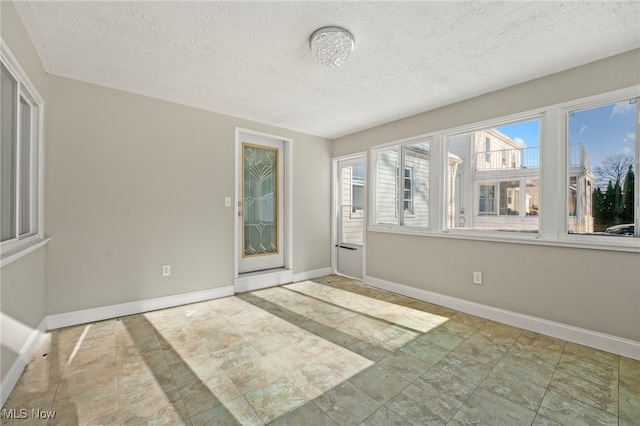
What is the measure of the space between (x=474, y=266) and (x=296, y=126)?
3.10m

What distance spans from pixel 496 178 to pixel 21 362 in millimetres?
4480

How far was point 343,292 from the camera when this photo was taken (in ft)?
13.0

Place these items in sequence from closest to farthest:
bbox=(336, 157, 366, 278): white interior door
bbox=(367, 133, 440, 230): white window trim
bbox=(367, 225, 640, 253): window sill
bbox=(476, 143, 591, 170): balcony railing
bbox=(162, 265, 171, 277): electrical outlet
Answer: bbox=(367, 225, 640, 253): window sill
bbox=(476, 143, 591, 170): balcony railing
bbox=(162, 265, 171, 277): electrical outlet
bbox=(367, 133, 440, 230): white window trim
bbox=(336, 157, 366, 278): white interior door

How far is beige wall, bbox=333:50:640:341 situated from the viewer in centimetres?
228

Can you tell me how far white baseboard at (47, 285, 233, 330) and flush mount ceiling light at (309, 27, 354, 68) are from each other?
9.98 ft

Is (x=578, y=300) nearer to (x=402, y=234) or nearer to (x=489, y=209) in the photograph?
(x=489, y=209)

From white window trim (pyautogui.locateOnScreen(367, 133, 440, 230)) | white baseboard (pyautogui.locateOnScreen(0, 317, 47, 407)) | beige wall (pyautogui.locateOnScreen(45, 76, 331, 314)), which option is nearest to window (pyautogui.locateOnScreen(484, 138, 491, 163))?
white window trim (pyautogui.locateOnScreen(367, 133, 440, 230))

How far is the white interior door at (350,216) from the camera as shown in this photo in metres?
4.76

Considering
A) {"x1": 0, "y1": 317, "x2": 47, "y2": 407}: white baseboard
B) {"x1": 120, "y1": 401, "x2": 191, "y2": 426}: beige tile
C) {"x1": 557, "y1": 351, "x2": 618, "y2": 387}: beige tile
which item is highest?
{"x1": 0, "y1": 317, "x2": 47, "y2": 407}: white baseboard

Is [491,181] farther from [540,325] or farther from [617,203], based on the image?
[540,325]

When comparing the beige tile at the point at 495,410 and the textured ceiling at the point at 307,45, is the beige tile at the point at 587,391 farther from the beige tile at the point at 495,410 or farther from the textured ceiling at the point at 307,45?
the textured ceiling at the point at 307,45

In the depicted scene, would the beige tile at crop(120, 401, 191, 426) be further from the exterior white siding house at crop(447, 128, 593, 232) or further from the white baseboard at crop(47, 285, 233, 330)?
the exterior white siding house at crop(447, 128, 593, 232)

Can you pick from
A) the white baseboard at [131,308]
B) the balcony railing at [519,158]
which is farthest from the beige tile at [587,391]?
the white baseboard at [131,308]

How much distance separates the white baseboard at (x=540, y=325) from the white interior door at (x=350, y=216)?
1.16 metres
